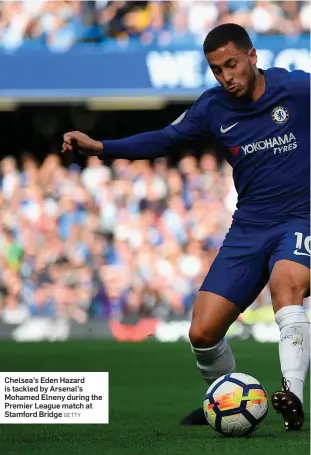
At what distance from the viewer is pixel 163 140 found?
642cm

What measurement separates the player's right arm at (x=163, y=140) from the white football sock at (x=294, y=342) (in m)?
1.31

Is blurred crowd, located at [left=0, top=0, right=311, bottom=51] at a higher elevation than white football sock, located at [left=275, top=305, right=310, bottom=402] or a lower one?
higher

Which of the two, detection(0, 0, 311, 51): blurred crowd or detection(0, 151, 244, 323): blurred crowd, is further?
detection(0, 0, 311, 51): blurred crowd

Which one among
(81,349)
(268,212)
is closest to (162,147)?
(268,212)

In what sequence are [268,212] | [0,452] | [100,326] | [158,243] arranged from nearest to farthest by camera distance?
[0,452], [268,212], [100,326], [158,243]

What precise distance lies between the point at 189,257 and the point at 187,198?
1228 mm

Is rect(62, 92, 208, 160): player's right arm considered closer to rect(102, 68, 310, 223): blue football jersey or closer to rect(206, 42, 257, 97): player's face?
rect(102, 68, 310, 223): blue football jersey

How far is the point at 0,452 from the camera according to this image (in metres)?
4.91

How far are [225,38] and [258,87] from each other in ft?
1.34

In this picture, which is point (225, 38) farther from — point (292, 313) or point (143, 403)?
point (143, 403)

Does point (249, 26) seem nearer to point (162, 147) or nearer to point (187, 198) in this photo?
point (187, 198)

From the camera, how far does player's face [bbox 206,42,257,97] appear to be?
5.82 metres

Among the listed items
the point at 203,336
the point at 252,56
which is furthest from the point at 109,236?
the point at 252,56

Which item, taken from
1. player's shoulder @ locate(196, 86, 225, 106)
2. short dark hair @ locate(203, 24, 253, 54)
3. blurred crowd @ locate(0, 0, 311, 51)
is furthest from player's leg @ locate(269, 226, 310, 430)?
blurred crowd @ locate(0, 0, 311, 51)
